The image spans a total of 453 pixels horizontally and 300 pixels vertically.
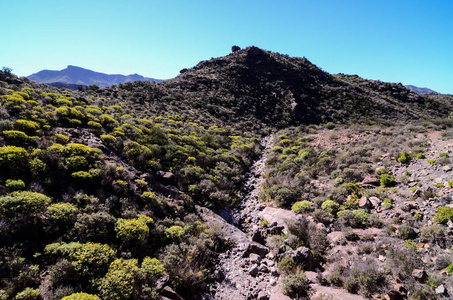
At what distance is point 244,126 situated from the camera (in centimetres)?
3391

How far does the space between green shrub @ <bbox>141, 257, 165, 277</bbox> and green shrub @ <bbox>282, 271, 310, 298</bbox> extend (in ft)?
12.9

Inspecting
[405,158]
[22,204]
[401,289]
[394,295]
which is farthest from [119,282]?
[405,158]

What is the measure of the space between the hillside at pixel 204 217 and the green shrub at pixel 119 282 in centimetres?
4

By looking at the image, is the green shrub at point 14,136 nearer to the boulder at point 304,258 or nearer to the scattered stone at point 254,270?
the scattered stone at point 254,270

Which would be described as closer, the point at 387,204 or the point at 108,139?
the point at 387,204

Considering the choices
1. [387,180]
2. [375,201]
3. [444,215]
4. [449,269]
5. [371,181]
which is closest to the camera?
[449,269]

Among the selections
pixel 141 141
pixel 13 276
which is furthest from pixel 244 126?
pixel 13 276

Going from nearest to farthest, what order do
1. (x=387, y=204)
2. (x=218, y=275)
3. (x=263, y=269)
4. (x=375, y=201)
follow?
(x=218, y=275), (x=263, y=269), (x=387, y=204), (x=375, y=201)

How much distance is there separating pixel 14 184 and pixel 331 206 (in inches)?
507

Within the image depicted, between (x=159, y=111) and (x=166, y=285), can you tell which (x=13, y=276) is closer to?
(x=166, y=285)

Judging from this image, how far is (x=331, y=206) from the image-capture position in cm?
986

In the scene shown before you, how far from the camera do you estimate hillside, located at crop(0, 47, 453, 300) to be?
5523 mm

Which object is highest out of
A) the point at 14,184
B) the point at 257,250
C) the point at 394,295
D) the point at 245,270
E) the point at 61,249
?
the point at 14,184

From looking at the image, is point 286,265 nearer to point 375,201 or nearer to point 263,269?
point 263,269
